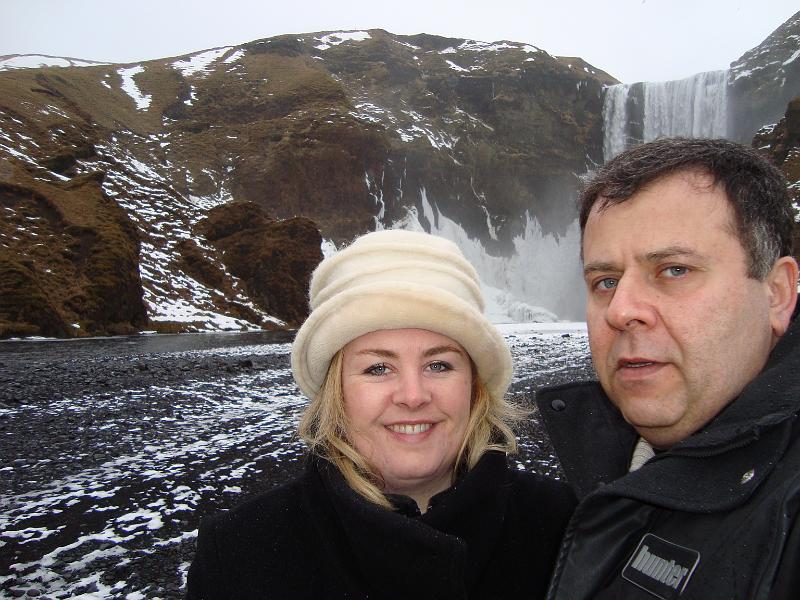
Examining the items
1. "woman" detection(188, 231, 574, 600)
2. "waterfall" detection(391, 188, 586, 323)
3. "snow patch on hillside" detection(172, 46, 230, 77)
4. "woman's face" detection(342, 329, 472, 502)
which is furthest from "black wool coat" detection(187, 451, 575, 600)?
"snow patch on hillside" detection(172, 46, 230, 77)

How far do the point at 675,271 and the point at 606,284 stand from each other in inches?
12.0

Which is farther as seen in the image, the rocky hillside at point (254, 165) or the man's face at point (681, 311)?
the rocky hillside at point (254, 165)

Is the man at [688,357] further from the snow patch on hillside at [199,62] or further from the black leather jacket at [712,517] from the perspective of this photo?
the snow patch on hillside at [199,62]

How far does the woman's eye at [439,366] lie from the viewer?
264cm

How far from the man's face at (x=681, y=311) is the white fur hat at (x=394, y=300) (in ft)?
2.28

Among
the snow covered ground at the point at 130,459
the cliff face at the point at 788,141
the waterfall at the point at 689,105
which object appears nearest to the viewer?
the snow covered ground at the point at 130,459

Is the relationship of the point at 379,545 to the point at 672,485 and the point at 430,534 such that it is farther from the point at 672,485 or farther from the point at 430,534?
the point at 672,485

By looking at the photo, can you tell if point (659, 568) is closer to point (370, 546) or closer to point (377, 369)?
point (370, 546)

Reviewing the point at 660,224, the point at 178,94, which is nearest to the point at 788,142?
the point at 660,224

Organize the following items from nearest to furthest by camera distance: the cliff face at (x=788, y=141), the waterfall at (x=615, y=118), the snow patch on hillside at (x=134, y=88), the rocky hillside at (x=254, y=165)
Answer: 1. the rocky hillside at (x=254, y=165)
2. the cliff face at (x=788, y=141)
3. the snow patch on hillside at (x=134, y=88)
4. the waterfall at (x=615, y=118)

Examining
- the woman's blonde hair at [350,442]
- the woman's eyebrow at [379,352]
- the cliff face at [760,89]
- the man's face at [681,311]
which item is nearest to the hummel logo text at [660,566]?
the man's face at [681,311]

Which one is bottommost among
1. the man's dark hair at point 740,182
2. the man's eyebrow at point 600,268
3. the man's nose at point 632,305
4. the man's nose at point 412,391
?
the man's nose at point 412,391

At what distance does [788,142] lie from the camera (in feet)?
165

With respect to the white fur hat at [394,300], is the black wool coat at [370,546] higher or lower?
lower
